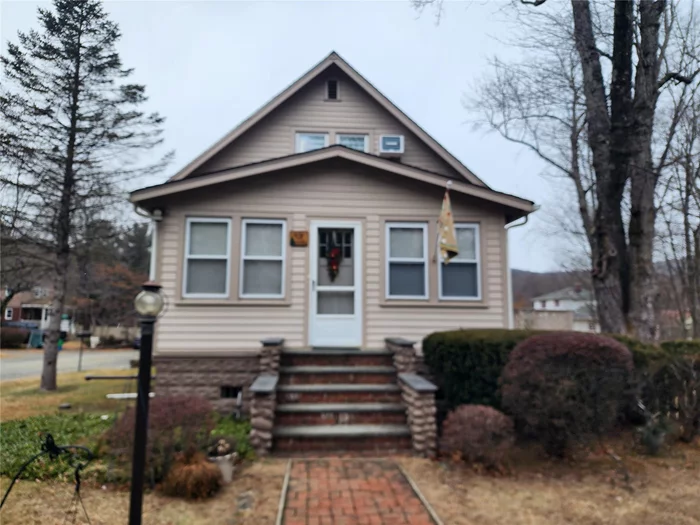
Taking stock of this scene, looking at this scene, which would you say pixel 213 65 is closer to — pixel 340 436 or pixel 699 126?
pixel 340 436

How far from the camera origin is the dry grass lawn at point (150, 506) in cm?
361

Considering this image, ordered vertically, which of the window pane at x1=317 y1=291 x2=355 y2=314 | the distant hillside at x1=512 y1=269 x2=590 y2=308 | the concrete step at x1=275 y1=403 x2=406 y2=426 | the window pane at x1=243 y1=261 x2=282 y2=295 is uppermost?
the distant hillside at x1=512 y1=269 x2=590 y2=308

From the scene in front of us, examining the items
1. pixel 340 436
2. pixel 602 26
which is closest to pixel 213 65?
pixel 602 26

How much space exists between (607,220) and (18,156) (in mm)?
12699

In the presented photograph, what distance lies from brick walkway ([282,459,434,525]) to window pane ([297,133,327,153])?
7.06 metres

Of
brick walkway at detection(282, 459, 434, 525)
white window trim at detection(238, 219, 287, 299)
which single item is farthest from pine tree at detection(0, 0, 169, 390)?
brick walkway at detection(282, 459, 434, 525)

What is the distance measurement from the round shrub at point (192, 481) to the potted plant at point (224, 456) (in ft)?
0.62

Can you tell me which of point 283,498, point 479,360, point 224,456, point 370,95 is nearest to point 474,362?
point 479,360

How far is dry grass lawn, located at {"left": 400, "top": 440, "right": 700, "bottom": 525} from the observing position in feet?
12.2

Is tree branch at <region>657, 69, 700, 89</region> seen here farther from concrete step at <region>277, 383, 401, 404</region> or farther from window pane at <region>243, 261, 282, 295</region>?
window pane at <region>243, 261, 282, 295</region>

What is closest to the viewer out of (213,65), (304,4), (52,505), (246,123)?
(52,505)

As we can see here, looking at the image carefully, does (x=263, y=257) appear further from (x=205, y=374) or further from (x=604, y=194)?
(x=604, y=194)

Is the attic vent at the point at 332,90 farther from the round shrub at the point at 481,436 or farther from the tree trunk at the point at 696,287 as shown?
the tree trunk at the point at 696,287

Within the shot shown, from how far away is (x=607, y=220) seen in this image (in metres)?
8.28
